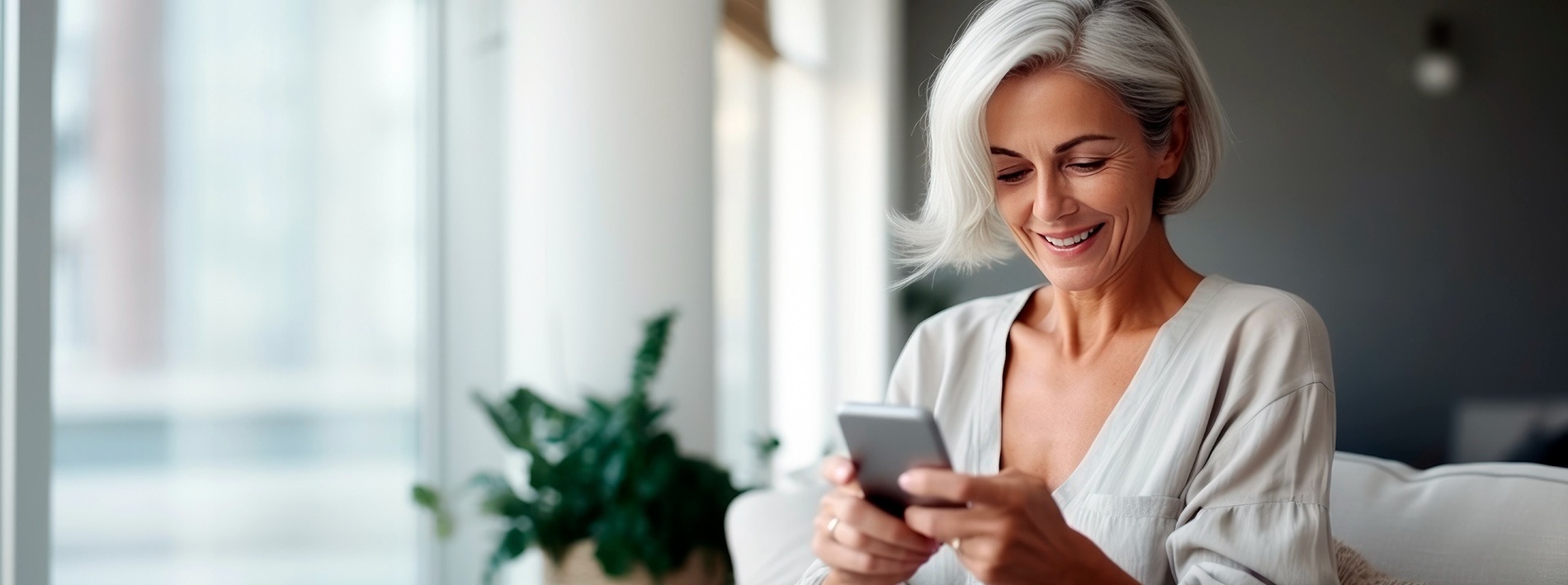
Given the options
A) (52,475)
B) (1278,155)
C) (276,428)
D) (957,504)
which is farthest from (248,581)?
(1278,155)

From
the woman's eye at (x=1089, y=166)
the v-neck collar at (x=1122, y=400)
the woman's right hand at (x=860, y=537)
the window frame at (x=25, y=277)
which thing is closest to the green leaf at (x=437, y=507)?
the window frame at (x=25, y=277)

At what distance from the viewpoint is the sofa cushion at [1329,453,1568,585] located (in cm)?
135

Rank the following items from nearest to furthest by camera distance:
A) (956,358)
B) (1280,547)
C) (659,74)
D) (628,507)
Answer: (1280,547)
(956,358)
(628,507)
(659,74)

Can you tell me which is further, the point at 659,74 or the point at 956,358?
the point at 659,74

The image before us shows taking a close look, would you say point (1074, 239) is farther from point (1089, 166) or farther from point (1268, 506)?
point (1268, 506)

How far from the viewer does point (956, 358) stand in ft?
4.82

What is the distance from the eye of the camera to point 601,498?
285cm

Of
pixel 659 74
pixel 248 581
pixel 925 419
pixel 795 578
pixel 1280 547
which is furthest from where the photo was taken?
pixel 659 74

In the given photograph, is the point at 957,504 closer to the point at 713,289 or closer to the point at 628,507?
the point at 628,507

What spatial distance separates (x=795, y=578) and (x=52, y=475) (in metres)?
1.36

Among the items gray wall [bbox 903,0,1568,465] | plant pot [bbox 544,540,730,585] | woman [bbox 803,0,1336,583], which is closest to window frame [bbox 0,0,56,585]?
plant pot [bbox 544,540,730,585]

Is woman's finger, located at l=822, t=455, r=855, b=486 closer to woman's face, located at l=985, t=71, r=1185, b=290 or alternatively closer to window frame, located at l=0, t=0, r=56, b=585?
woman's face, located at l=985, t=71, r=1185, b=290

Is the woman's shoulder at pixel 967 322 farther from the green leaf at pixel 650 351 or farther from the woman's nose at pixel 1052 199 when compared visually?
the green leaf at pixel 650 351

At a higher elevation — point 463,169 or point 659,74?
point 659,74
